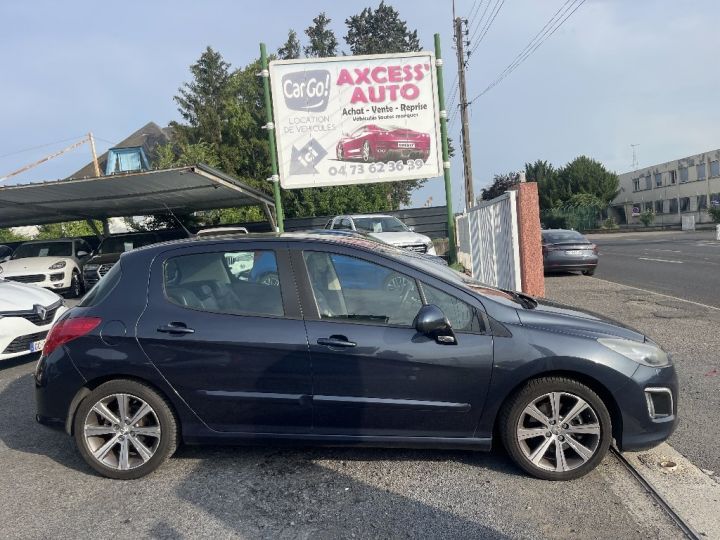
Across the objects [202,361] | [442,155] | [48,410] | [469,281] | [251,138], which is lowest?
[48,410]

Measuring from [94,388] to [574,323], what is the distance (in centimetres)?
327

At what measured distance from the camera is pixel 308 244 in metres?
4.36

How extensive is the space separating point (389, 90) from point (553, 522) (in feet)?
40.7

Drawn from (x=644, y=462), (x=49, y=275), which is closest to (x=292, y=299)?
(x=644, y=462)

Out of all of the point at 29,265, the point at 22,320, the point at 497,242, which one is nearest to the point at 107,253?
the point at 29,265

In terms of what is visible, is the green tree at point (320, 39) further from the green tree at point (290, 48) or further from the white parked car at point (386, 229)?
the white parked car at point (386, 229)

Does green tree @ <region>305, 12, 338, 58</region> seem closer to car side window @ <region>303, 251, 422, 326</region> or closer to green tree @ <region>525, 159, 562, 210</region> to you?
green tree @ <region>525, 159, 562, 210</region>

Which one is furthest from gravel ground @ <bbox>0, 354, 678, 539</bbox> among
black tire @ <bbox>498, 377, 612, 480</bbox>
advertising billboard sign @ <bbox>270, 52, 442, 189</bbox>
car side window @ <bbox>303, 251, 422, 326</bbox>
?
advertising billboard sign @ <bbox>270, 52, 442, 189</bbox>

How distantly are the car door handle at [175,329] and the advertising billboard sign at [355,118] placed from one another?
35.9 ft

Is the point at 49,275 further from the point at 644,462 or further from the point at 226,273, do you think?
the point at 644,462

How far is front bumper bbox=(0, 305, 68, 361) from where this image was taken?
718 cm

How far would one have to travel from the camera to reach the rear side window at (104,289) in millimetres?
4414

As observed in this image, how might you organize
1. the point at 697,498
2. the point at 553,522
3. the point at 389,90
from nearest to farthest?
the point at 553,522
the point at 697,498
the point at 389,90

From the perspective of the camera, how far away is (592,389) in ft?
13.2
